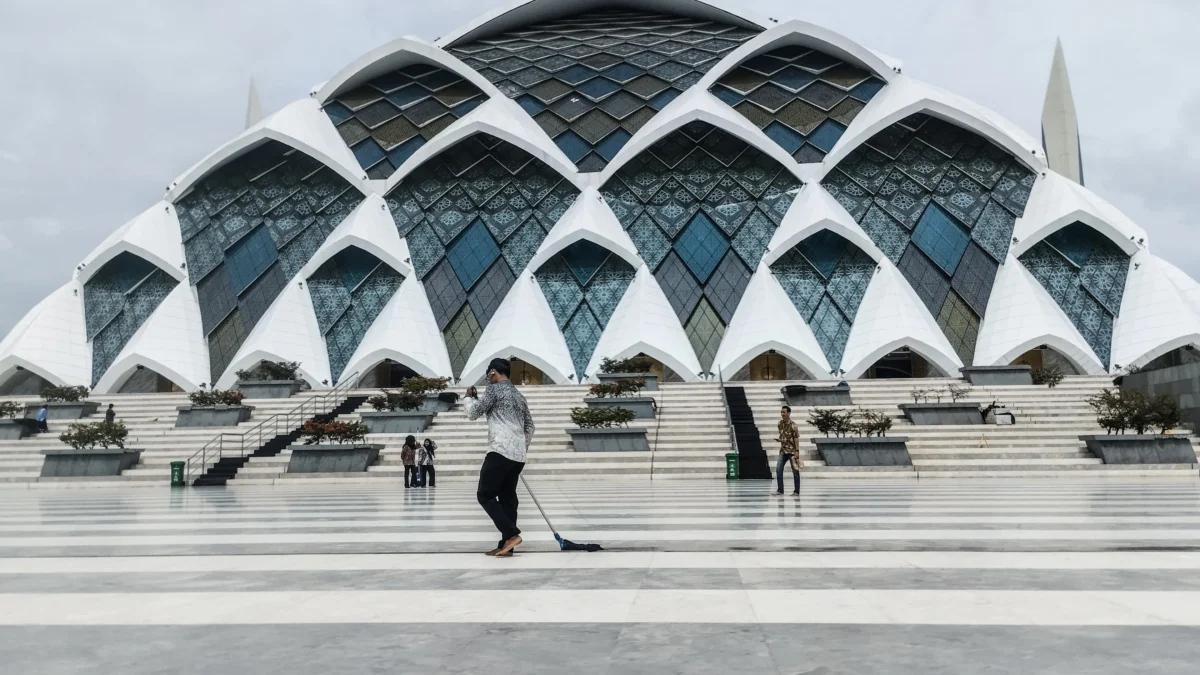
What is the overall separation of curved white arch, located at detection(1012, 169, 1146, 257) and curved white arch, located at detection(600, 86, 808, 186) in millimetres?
9217

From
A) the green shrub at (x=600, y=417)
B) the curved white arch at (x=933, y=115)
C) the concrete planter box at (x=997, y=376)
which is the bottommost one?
the green shrub at (x=600, y=417)

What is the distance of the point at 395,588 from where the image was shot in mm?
4582

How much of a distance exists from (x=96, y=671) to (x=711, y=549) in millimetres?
3900

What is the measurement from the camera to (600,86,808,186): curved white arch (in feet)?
127

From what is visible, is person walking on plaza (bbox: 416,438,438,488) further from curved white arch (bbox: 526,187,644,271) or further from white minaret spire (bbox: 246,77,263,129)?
white minaret spire (bbox: 246,77,263,129)

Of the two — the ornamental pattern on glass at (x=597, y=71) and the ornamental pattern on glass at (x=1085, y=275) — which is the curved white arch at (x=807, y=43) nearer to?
the ornamental pattern on glass at (x=597, y=71)

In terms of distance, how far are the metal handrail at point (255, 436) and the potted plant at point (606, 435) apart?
8.03 meters

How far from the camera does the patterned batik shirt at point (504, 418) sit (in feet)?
20.6

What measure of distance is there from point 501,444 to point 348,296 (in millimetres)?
33702

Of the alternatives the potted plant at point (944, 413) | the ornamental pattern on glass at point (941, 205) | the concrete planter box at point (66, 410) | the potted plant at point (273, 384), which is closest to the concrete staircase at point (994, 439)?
the potted plant at point (944, 413)

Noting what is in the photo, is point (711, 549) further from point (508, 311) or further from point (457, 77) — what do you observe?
point (457, 77)

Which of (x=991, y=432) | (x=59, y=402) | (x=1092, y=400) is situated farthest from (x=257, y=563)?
A: (x=59, y=402)

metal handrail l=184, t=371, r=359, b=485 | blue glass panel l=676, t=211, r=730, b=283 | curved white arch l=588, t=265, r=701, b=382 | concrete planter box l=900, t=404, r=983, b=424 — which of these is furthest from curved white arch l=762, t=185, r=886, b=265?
metal handrail l=184, t=371, r=359, b=485

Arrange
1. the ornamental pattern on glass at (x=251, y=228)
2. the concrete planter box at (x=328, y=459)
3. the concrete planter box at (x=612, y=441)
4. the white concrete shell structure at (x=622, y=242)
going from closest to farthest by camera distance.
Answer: the concrete planter box at (x=328, y=459) → the concrete planter box at (x=612, y=441) → the white concrete shell structure at (x=622, y=242) → the ornamental pattern on glass at (x=251, y=228)
